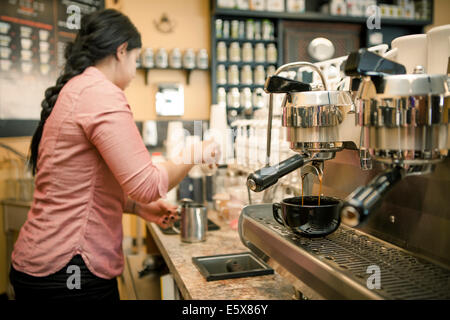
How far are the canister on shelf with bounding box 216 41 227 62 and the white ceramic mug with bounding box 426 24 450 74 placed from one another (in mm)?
3814

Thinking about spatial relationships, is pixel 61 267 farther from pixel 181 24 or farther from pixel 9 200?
pixel 181 24

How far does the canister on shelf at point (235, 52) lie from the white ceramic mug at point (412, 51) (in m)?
3.75

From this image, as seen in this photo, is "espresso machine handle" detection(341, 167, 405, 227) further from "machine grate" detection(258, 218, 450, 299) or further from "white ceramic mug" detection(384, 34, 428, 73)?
"white ceramic mug" detection(384, 34, 428, 73)

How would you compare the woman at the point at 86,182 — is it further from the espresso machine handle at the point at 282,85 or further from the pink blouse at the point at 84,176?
the espresso machine handle at the point at 282,85

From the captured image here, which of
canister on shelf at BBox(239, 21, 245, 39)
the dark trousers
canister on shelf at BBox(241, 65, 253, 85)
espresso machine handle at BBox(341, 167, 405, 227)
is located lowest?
the dark trousers

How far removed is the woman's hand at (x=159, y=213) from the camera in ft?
5.60

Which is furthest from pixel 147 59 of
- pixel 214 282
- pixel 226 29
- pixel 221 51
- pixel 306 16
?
pixel 214 282

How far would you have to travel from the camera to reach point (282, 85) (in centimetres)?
90

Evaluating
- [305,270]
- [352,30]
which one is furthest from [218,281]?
[352,30]

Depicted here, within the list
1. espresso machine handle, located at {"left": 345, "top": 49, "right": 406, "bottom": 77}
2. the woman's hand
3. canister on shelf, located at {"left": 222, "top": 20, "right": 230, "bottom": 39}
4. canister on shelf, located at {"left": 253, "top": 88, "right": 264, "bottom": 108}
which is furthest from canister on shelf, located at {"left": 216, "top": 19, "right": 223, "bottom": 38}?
espresso machine handle, located at {"left": 345, "top": 49, "right": 406, "bottom": 77}

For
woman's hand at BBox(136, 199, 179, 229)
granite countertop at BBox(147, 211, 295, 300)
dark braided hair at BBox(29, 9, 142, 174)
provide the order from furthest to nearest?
1. woman's hand at BBox(136, 199, 179, 229)
2. dark braided hair at BBox(29, 9, 142, 174)
3. granite countertop at BBox(147, 211, 295, 300)

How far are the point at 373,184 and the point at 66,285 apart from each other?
1.03 meters

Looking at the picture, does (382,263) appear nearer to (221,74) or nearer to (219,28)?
(221,74)

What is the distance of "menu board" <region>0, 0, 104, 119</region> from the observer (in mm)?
3318
